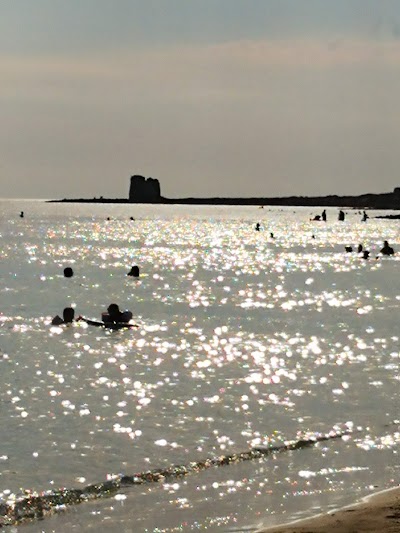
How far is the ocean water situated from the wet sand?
0.57m

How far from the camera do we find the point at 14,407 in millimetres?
29406

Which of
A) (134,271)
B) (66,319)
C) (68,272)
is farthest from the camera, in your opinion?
(68,272)

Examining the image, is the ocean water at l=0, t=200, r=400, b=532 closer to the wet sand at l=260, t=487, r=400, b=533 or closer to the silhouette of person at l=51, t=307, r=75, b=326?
the wet sand at l=260, t=487, r=400, b=533

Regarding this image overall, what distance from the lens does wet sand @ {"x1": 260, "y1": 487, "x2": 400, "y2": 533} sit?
16172mm

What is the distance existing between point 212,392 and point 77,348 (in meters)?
13.3

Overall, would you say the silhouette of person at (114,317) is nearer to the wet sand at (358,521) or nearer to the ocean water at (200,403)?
the ocean water at (200,403)

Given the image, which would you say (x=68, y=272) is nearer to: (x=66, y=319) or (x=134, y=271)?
(x=134, y=271)

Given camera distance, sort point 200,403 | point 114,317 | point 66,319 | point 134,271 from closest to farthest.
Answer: point 200,403 → point 114,317 → point 66,319 → point 134,271

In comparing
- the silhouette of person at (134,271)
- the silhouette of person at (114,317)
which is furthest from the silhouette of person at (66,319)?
the silhouette of person at (134,271)

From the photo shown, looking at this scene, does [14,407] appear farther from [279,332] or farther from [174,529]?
[279,332]

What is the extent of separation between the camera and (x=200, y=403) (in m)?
30.1

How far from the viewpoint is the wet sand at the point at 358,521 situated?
16.2 metres

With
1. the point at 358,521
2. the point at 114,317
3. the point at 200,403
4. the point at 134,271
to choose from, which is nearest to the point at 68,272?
the point at 134,271

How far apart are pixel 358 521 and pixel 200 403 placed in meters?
13.6
